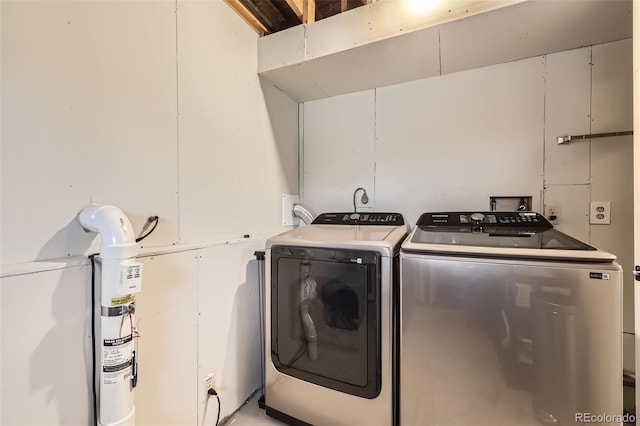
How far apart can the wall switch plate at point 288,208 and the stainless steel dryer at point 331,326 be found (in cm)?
60

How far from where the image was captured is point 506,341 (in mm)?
1102

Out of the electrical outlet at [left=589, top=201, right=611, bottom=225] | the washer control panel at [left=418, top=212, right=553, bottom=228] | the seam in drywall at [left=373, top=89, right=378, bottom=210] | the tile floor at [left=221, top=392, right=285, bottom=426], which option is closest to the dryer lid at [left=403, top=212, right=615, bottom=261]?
the washer control panel at [left=418, top=212, right=553, bottom=228]

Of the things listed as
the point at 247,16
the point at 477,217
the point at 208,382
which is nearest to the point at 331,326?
the point at 208,382

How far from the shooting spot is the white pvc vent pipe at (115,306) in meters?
0.91

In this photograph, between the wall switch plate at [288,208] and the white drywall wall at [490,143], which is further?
the wall switch plate at [288,208]

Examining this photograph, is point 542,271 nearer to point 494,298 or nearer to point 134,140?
point 494,298

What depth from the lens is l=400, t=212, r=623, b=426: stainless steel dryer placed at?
1.00 m

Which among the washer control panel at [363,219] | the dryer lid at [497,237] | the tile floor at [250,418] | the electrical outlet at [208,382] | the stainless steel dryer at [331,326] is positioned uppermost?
the washer control panel at [363,219]

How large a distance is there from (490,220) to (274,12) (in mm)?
1969

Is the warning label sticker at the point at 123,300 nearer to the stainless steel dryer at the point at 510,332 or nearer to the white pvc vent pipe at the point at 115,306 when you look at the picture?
the white pvc vent pipe at the point at 115,306

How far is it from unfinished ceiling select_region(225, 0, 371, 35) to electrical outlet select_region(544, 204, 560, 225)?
1740 mm

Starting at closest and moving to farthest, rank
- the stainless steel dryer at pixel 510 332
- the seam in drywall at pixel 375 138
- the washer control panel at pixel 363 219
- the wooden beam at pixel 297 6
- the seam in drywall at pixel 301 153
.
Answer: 1. the stainless steel dryer at pixel 510 332
2. the wooden beam at pixel 297 6
3. the washer control panel at pixel 363 219
4. the seam in drywall at pixel 375 138
5. the seam in drywall at pixel 301 153

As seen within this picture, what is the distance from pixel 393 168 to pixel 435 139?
0.36 metres

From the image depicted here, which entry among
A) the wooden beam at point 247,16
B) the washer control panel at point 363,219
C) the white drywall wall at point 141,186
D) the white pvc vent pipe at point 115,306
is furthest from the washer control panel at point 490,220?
the wooden beam at point 247,16
